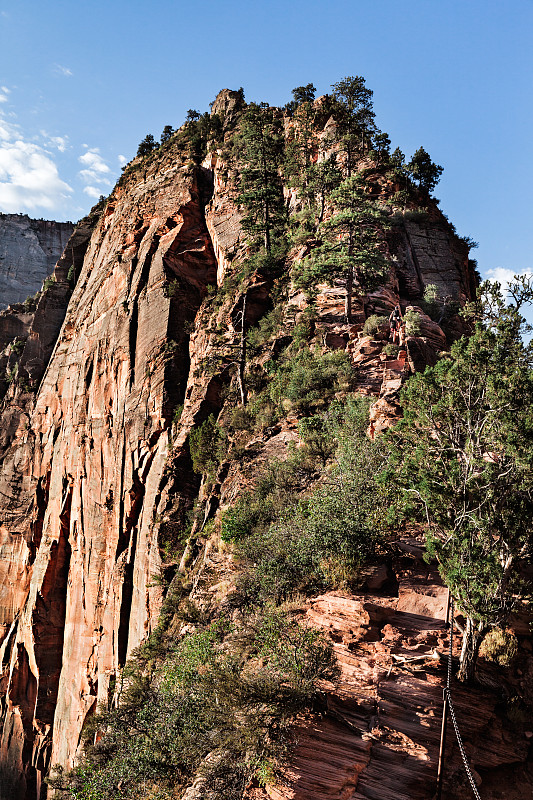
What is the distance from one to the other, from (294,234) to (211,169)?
12.5 meters

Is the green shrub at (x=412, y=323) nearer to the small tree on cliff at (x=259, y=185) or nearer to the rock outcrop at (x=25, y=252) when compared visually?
the small tree on cliff at (x=259, y=185)

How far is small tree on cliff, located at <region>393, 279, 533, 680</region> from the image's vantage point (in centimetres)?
898

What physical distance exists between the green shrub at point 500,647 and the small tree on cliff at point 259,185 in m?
24.2

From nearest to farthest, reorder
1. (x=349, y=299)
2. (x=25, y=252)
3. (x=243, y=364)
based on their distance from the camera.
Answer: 1. (x=349, y=299)
2. (x=243, y=364)
3. (x=25, y=252)

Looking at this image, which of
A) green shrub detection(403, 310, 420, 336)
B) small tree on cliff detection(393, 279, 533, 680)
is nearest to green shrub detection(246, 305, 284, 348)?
green shrub detection(403, 310, 420, 336)

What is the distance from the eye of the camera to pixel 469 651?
9219 mm

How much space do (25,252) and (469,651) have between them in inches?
3596

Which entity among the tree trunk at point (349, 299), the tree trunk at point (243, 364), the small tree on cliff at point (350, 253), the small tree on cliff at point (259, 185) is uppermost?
the small tree on cliff at point (259, 185)

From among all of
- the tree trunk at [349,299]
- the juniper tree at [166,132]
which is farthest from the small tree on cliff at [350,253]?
the juniper tree at [166,132]

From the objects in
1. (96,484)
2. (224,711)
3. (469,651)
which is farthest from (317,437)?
(96,484)

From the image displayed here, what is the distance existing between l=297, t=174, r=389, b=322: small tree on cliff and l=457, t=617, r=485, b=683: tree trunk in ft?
55.3

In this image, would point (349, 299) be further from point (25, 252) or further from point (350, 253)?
point (25, 252)

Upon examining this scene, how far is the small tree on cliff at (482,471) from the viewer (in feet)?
29.5

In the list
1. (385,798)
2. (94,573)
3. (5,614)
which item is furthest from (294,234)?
(5,614)
